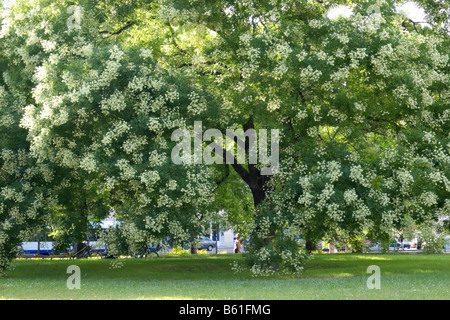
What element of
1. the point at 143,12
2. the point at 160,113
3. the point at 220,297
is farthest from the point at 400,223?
the point at 143,12

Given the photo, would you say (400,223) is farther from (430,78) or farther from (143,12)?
(143,12)

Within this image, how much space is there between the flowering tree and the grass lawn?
1.80 meters

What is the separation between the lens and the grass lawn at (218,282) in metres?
16.7

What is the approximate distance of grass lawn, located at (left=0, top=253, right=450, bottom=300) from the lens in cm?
1666

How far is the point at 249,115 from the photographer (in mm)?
22953

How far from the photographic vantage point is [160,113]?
20922 mm

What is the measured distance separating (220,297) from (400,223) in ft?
26.5

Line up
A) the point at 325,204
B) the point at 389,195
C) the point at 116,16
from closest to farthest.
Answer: the point at 325,204 < the point at 389,195 < the point at 116,16

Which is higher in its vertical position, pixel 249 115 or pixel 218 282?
pixel 249 115

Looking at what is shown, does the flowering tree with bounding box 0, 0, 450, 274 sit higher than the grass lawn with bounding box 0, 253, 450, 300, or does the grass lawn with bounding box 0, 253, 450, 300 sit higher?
the flowering tree with bounding box 0, 0, 450, 274

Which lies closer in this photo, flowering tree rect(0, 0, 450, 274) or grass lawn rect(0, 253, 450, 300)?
grass lawn rect(0, 253, 450, 300)

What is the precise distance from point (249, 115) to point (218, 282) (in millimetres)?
6710

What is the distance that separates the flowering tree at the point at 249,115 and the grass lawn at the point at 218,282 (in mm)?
1798

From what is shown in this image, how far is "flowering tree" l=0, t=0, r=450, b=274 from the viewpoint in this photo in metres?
20.0
